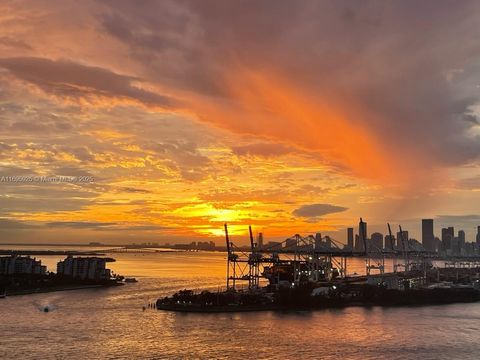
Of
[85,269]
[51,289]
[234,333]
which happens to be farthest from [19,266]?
[234,333]

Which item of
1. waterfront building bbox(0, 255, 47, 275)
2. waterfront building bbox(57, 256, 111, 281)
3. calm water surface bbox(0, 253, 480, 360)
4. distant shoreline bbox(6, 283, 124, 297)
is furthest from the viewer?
waterfront building bbox(57, 256, 111, 281)

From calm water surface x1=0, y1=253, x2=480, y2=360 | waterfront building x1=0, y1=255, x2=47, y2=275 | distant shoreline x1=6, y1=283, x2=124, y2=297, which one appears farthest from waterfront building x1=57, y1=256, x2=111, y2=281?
calm water surface x1=0, y1=253, x2=480, y2=360

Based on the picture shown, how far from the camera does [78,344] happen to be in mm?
35562

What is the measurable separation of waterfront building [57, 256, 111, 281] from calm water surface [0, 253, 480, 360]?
1237 inches

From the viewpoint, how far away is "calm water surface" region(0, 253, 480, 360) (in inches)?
1316

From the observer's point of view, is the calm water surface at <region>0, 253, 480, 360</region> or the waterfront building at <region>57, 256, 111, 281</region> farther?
the waterfront building at <region>57, 256, 111, 281</region>

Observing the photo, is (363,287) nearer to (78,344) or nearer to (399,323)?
(399,323)

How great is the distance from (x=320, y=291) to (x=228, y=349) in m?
31.3

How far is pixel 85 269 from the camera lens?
9081 centimetres

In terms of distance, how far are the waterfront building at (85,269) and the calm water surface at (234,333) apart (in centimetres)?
3142

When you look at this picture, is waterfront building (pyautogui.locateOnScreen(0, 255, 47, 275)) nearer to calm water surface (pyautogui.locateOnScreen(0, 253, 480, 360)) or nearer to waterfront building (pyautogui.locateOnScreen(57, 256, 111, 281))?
waterfront building (pyautogui.locateOnScreen(57, 256, 111, 281))

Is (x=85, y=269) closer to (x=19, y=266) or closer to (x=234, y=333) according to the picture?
(x=19, y=266)

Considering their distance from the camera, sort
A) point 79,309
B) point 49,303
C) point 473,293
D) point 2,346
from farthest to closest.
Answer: point 473,293, point 49,303, point 79,309, point 2,346

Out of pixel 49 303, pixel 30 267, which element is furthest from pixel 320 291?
pixel 30 267
